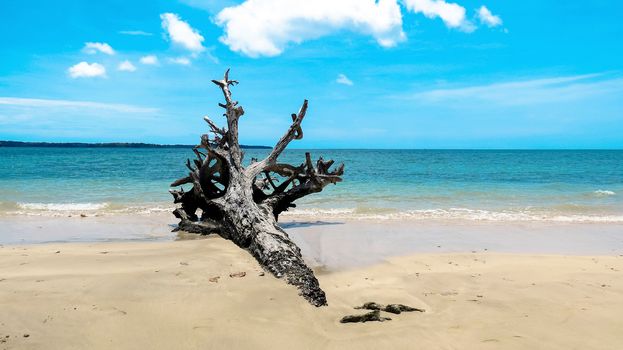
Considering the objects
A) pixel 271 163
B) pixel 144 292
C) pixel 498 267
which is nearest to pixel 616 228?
pixel 498 267

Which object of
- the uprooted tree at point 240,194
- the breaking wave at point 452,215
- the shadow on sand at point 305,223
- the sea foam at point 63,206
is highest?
the uprooted tree at point 240,194

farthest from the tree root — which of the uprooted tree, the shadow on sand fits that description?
the shadow on sand

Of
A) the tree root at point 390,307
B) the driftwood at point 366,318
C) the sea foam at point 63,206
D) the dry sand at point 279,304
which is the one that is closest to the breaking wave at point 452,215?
the dry sand at point 279,304

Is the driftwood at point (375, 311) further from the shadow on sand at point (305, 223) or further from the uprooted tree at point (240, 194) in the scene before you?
the shadow on sand at point (305, 223)

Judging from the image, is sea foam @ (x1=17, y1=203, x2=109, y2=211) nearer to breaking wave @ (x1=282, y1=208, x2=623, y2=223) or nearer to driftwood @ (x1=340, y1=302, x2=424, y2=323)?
breaking wave @ (x1=282, y1=208, x2=623, y2=223)

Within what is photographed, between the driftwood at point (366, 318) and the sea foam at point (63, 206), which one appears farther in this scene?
the sea foam at point (63, 206)

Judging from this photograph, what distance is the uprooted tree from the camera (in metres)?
6.79

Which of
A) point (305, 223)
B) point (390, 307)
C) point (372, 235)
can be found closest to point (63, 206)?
point (305, 223)

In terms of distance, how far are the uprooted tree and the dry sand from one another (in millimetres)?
517

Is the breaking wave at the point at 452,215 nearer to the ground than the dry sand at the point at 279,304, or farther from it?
nearer to the ground

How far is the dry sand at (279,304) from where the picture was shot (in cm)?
379

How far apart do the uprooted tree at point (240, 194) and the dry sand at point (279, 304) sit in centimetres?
52

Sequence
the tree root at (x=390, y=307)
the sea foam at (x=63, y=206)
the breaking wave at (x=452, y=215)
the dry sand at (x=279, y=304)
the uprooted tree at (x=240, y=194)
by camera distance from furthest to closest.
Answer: the sea foam at (x=63, y=206), the breaking wave at (x=452, y=215), the uprooted tree at (x=240, y=194), the tree root at (x=390, y=307), the dry sand at (x=279, y=304)

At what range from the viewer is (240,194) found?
867 centimetres
